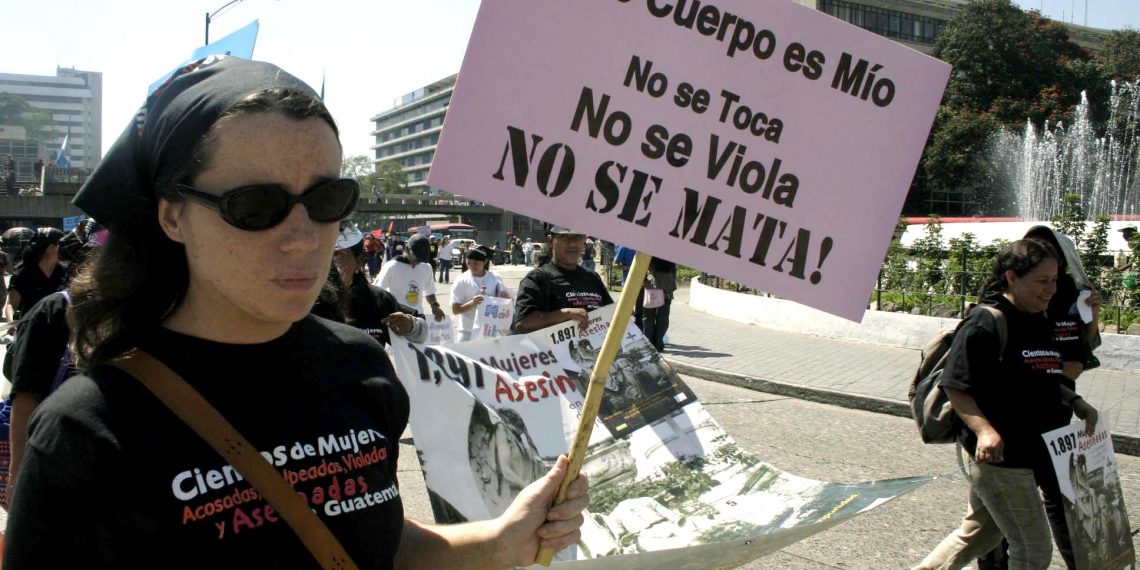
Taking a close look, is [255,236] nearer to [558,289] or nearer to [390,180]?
[558,289]

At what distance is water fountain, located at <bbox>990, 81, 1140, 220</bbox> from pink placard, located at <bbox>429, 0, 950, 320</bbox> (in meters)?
44.5

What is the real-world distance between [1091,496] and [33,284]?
675 centimetres

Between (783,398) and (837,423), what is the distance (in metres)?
1.33

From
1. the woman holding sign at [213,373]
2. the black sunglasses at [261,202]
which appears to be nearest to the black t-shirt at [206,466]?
the woman holding sign at [213,373]

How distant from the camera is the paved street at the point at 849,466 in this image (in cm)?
474

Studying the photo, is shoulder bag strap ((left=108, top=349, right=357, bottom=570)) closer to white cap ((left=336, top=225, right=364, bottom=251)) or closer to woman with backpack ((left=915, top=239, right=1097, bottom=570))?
woman with backpack ((left=915, top=239, right=1097, bottom=570))

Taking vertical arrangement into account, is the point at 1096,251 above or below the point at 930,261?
above

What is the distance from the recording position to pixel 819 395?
30.7ft

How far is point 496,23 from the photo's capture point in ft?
Answer: 5.99

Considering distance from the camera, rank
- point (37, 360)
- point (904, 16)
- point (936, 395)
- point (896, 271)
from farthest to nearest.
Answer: point (904, 16)
point (896, 271)
point (936, 395)
point (37, 360)

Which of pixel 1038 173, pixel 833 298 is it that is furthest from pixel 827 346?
pixel 1038 173

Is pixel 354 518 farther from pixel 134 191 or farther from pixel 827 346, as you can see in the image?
pixel 827 346

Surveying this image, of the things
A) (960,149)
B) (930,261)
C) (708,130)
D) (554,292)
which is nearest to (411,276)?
(554,292)

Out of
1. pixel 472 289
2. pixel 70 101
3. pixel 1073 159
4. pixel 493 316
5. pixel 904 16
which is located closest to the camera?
pixel 493 316
